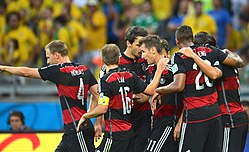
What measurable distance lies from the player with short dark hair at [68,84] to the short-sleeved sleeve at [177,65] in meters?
1.24

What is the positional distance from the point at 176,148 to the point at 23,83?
21.7ft

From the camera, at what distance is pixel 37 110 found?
53.3 ft

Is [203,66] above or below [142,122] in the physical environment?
above

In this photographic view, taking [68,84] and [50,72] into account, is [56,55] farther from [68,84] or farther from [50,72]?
[68,84]

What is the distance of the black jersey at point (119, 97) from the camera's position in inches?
408

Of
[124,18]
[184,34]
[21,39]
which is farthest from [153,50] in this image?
[124,18]

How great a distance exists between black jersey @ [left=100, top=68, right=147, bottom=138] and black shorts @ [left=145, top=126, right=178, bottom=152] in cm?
43

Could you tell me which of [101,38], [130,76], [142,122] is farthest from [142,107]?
[101,38]

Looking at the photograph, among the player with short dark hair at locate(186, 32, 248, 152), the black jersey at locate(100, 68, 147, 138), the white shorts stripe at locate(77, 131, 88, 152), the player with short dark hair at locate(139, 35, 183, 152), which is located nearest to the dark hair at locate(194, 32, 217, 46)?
the player with short dark hair at locate(186, 32, 248, 152)

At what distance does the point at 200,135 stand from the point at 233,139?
760mm

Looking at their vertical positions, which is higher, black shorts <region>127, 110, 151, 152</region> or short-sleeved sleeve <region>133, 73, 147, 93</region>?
short-sleeved sleeve <region>133, 73, 147, 93</region>

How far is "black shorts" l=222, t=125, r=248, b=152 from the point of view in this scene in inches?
429

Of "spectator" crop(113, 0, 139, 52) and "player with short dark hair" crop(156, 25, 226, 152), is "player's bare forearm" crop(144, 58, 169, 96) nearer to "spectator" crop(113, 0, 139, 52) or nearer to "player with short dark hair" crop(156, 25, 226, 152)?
"player with short dark hair" crop(156, 25, 226, 152)

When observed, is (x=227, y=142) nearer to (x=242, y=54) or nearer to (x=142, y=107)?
(x=142, y=107)
